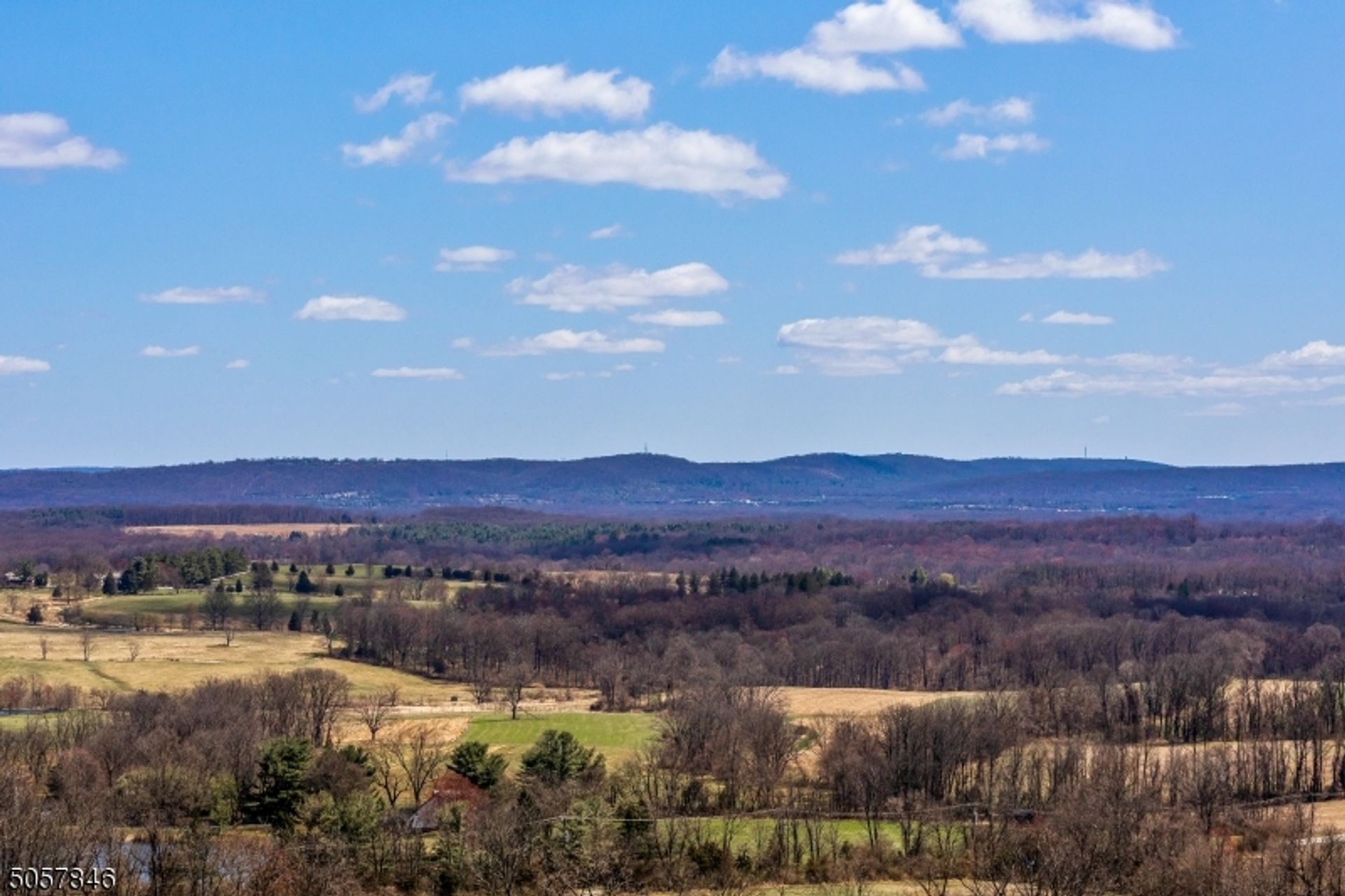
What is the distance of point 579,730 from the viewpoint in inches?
3804

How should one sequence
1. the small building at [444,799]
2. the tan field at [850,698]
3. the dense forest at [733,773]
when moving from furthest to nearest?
the tan field at [850,698] < the small building at [444,799] < the dense forest at [733,773]

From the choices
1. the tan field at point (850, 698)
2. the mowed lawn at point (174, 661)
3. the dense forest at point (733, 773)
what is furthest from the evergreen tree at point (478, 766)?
the mowed lawn at point (174, 661)

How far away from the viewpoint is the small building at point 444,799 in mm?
66938

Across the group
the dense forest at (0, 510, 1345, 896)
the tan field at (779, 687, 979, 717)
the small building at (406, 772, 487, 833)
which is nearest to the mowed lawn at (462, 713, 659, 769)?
the dense forest at (0, 510, 1345, 896)

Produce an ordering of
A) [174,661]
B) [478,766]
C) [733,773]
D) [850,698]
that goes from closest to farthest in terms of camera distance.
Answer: [478,766]
[733,773]
[850,698]
[174,661]

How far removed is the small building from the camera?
2635 inches

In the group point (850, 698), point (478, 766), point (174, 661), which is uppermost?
point (478, 766)

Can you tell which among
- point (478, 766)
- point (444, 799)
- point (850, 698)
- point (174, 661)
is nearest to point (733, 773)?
point (478, 766)

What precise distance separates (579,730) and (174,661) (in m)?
48.9

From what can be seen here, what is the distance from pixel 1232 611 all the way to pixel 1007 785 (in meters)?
106

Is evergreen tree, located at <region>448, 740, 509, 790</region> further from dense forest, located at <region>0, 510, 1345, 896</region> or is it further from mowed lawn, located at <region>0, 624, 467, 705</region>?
mowed lawn, located at <region>0, 624, 467, 705</region>

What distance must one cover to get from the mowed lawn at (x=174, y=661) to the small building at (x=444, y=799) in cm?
4388

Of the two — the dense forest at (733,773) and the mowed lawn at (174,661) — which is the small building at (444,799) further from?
the mowed lawn at (174,661)

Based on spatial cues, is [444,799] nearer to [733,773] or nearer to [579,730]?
[733,773]
